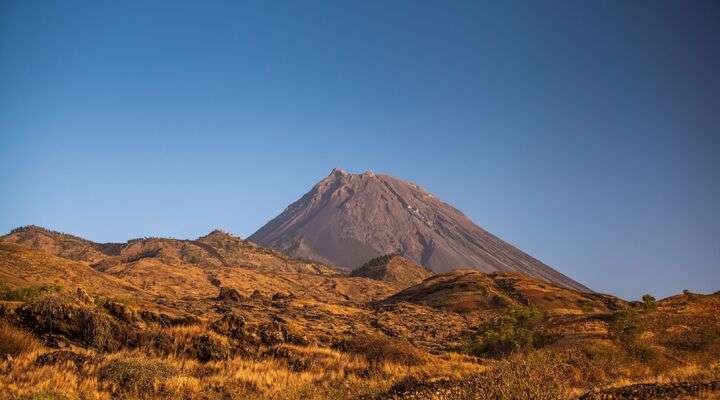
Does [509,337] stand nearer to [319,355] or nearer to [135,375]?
[319,355]

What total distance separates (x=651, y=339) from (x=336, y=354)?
2233cm

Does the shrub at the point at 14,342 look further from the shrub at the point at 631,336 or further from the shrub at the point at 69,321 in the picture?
the shrub at the point at 631,336

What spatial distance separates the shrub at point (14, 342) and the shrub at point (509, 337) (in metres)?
22.0

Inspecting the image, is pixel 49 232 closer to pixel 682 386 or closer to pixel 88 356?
pixel 88 356

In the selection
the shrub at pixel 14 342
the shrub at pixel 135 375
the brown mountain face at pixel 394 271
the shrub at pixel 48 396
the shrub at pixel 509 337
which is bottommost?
the shrub at pixel 48 396

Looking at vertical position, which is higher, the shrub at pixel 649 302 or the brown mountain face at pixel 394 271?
the brown mountain face at pixel 394 271

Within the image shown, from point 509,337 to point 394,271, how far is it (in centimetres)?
10534

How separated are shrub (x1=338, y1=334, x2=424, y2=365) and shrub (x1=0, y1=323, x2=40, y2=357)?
11.0 metres

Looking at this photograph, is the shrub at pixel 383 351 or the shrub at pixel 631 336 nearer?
the shrub at pixel 383 351

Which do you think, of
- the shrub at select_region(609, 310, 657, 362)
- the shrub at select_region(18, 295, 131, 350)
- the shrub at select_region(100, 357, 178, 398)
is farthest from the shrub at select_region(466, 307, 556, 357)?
the shrub at select_region(18, 295, 131, 350)

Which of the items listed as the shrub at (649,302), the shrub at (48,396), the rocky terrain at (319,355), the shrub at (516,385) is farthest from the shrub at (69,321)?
the shrub at (649,302)

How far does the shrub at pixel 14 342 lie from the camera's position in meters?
14.3

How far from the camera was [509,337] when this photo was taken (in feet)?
99.5

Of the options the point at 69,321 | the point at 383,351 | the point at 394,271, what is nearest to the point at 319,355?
the point at 383,351
